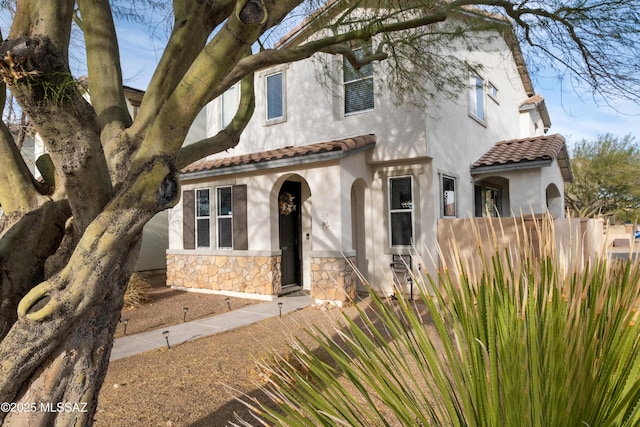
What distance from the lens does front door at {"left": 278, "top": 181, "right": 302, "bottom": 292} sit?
11.0 meters

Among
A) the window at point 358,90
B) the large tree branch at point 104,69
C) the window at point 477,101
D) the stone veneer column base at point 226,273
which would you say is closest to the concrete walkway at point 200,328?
the stone veneer column base at point 226,273

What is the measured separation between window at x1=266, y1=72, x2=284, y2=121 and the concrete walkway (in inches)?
223

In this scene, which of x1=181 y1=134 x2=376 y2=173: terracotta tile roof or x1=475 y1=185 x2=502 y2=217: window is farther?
x1=475 y1=185 x2=502 y2=217: window

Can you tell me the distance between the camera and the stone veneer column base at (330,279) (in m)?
8.93

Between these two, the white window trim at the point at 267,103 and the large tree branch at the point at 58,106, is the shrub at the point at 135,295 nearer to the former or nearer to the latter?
the white window trim at the point at 267,103

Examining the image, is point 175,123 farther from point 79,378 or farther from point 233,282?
point 233,282

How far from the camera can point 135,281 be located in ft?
34.9

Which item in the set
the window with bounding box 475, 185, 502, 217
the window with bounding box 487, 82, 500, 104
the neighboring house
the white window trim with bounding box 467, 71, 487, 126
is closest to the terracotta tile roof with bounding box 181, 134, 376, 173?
the neighboring house

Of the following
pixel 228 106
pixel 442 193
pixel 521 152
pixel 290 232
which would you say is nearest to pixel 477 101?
pixel 521 152

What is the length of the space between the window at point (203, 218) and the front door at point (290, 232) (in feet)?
7.49

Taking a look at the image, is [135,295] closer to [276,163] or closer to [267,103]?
[276,163]

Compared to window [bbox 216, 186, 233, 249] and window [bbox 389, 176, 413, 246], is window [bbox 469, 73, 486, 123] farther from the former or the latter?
window [bbox 216, 186, 233, 249]

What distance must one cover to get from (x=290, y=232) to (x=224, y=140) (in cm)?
795

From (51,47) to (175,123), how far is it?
0.69 m
